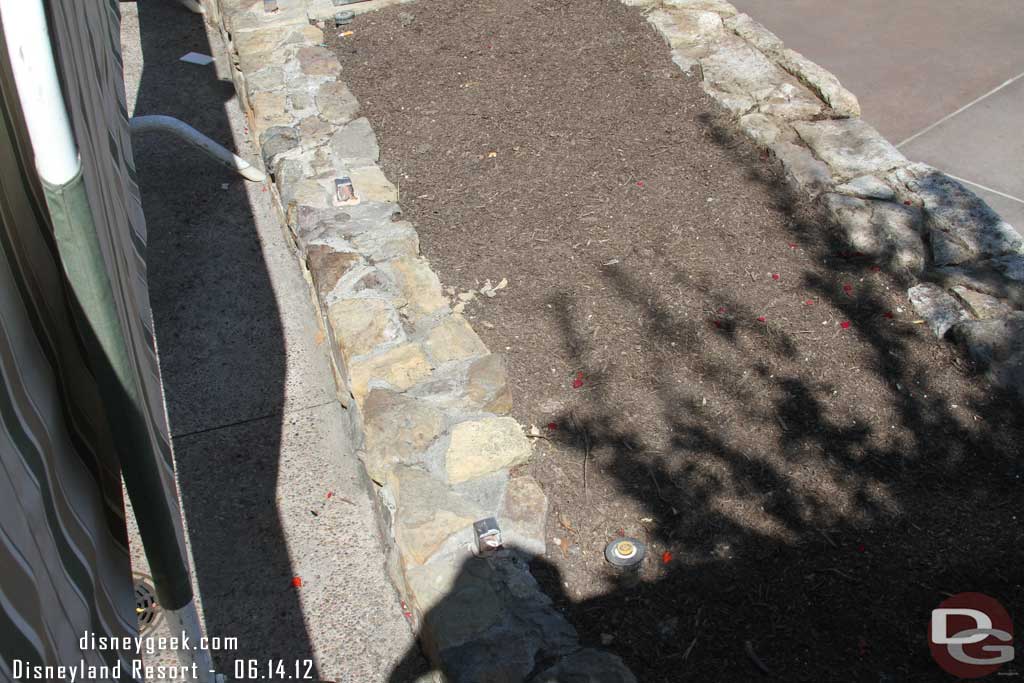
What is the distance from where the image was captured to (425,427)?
3.77 meters

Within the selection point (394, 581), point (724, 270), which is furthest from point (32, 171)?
point (724, 270)

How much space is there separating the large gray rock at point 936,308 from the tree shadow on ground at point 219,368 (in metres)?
2.94

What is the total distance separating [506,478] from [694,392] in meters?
0.88

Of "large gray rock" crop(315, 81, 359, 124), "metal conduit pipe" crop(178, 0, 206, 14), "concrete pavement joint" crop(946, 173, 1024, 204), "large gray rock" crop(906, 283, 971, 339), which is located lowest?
"metal conduit pipe" crop(178, 0, 206, 14)

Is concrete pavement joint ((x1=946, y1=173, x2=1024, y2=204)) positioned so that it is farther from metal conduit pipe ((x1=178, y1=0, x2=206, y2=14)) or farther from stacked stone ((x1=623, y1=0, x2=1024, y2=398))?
metal conduit pipe ((x1=178, y1=0, x2=206, y2=14))

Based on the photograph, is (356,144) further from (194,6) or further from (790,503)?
(194,6)

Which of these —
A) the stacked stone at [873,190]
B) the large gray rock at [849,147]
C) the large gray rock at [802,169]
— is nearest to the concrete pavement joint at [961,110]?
the stacked stone at [873,190]

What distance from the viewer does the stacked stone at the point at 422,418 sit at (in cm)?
313

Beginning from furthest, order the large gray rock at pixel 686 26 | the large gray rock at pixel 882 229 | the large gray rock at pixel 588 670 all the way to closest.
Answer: the large gray rock at pixel 686 26
the large gray rock at pixel 882 229
the large gray rock at pixel 588 670

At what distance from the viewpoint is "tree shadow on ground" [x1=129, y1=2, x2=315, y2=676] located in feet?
12.2

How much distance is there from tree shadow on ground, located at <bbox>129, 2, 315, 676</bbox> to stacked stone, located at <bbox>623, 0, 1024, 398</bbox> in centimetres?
293

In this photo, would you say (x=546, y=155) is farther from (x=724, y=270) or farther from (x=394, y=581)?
(x=394, y=581)

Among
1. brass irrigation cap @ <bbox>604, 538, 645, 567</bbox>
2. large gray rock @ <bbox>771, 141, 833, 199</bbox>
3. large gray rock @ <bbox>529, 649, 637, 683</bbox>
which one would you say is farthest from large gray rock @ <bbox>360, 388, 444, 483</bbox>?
large gray rock @ <bbox>771, 141, 833, 199</bbox>

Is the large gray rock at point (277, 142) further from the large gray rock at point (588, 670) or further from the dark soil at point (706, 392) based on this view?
the large gray rock at point (588, 670)
